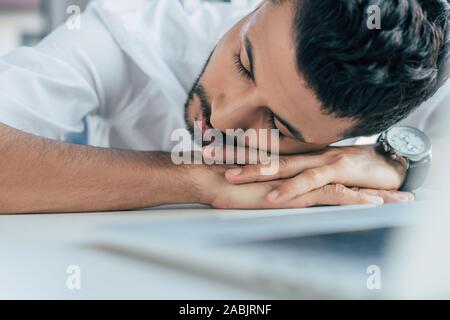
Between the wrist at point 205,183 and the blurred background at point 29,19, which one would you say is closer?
the wrist at point 205,183

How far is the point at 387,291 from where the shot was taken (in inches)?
18.2

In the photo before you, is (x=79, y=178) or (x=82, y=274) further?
(x=79, y=178)

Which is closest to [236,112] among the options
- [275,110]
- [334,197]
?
[275,110]

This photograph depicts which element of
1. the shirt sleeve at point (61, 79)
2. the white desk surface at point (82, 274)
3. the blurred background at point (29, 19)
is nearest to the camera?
the white desk surface at point (82, 274)

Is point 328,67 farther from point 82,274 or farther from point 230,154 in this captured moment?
point 82,274

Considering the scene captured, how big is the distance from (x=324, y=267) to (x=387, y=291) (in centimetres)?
6

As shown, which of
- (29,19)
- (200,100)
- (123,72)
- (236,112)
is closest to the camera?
(236,112)

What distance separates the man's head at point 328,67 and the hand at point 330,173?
3 centimetres

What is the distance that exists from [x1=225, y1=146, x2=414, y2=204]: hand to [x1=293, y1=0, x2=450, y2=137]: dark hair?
8 cm

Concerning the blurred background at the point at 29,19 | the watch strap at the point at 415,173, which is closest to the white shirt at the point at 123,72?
the watch strap at the point at 415,173

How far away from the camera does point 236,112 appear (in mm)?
777

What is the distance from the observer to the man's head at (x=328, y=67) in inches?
27.0

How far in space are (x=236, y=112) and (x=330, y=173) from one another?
0.16m

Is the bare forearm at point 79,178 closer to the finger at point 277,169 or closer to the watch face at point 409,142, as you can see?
the finger at point 277,169
